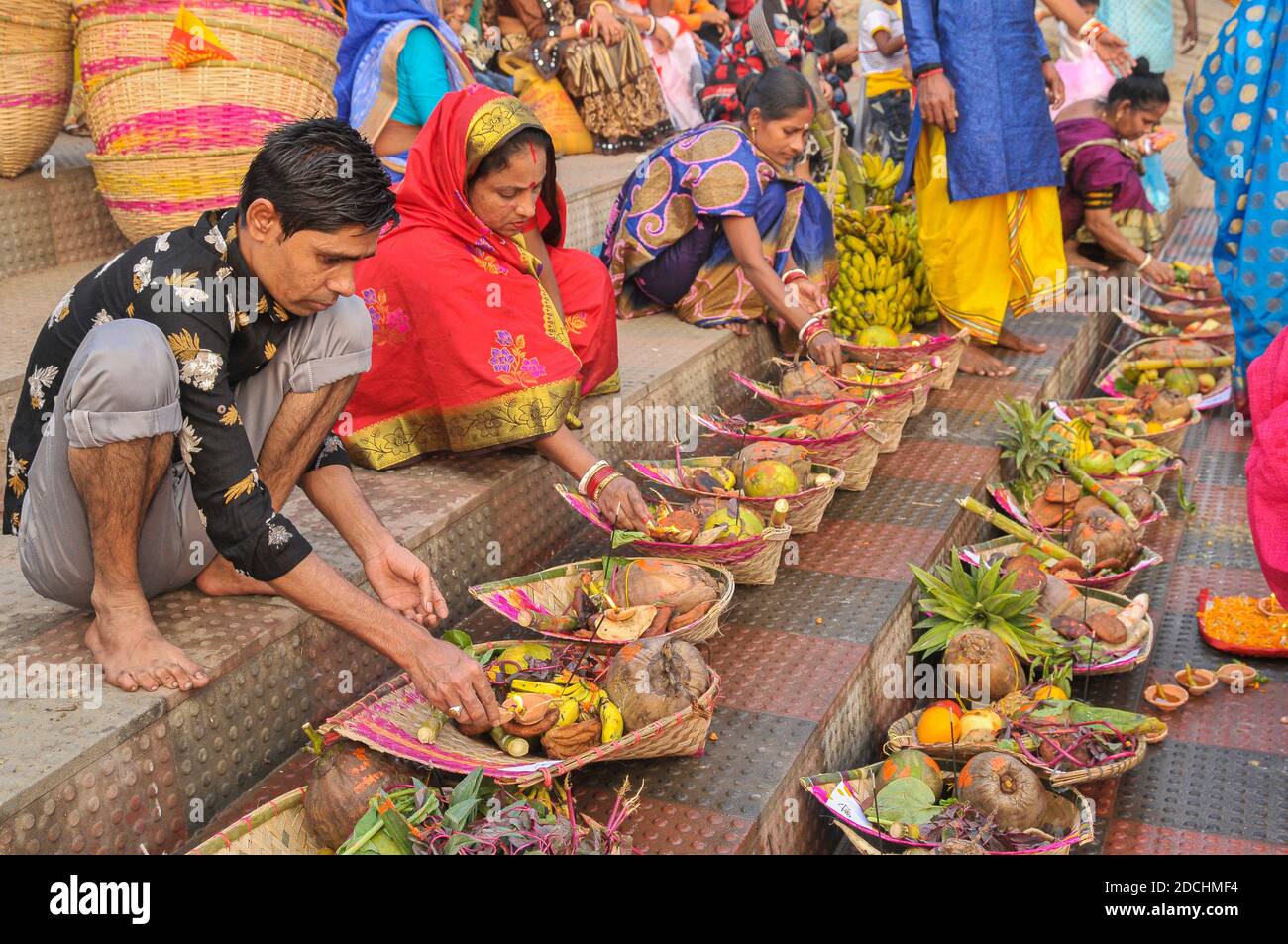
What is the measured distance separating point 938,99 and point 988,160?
32cm

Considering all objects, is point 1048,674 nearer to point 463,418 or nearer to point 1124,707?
point 1124,707

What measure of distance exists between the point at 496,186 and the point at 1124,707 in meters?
2.14

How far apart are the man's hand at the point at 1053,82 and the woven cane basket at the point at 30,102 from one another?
3576 millimetres

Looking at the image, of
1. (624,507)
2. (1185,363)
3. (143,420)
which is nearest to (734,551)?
(624,507)

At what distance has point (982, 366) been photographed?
506 cm

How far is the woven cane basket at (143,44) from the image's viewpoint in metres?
3.93

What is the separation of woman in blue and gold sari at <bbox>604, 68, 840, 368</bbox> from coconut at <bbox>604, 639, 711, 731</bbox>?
79.9 inches

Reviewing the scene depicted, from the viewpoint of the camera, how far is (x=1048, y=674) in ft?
10.8

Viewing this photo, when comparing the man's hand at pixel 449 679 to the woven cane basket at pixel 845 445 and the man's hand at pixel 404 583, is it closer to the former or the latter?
the man's hand at pixel 404 583

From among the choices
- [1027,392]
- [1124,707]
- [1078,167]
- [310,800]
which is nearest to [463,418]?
[310,800]

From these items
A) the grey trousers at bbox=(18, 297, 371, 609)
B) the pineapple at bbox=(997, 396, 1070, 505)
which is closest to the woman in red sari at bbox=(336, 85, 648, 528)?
the grey trousers at bbox=(18, 297, 371, 609)

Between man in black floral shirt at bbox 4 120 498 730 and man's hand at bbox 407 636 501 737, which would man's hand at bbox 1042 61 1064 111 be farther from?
man's hand at bbox 407 636 501 737

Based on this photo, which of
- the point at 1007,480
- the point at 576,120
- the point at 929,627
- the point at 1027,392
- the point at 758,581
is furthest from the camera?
the point at 576,120

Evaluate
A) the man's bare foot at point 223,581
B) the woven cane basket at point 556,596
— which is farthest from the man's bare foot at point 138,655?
the woven cane basket at point 556,596
